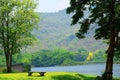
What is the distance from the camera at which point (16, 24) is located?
81.4 metres

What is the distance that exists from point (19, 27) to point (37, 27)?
5845mm

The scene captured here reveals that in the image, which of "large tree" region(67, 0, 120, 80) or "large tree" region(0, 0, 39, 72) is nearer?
"large tree" region(67, 0, 120, 80)

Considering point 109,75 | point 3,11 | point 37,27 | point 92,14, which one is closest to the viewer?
point 109,75

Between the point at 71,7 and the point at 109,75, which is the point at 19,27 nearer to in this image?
the point at 71,7

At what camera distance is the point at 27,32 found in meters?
82.8

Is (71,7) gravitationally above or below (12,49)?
above

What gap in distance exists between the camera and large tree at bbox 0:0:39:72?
80375 mm

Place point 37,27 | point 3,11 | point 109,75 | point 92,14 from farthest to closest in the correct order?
point 37,27 → point 3,11 → point 92,14 → point 109,75

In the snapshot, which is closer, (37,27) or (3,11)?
(3,11)

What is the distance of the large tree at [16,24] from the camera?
80.4 metres

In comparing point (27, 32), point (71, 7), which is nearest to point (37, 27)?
point (27, 32)

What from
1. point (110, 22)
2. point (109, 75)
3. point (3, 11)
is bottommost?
point (109, 75)

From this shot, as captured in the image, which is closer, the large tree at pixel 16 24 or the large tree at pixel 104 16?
the large tree at pixel 104 16

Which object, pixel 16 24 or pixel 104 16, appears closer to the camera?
pixel 104 16
